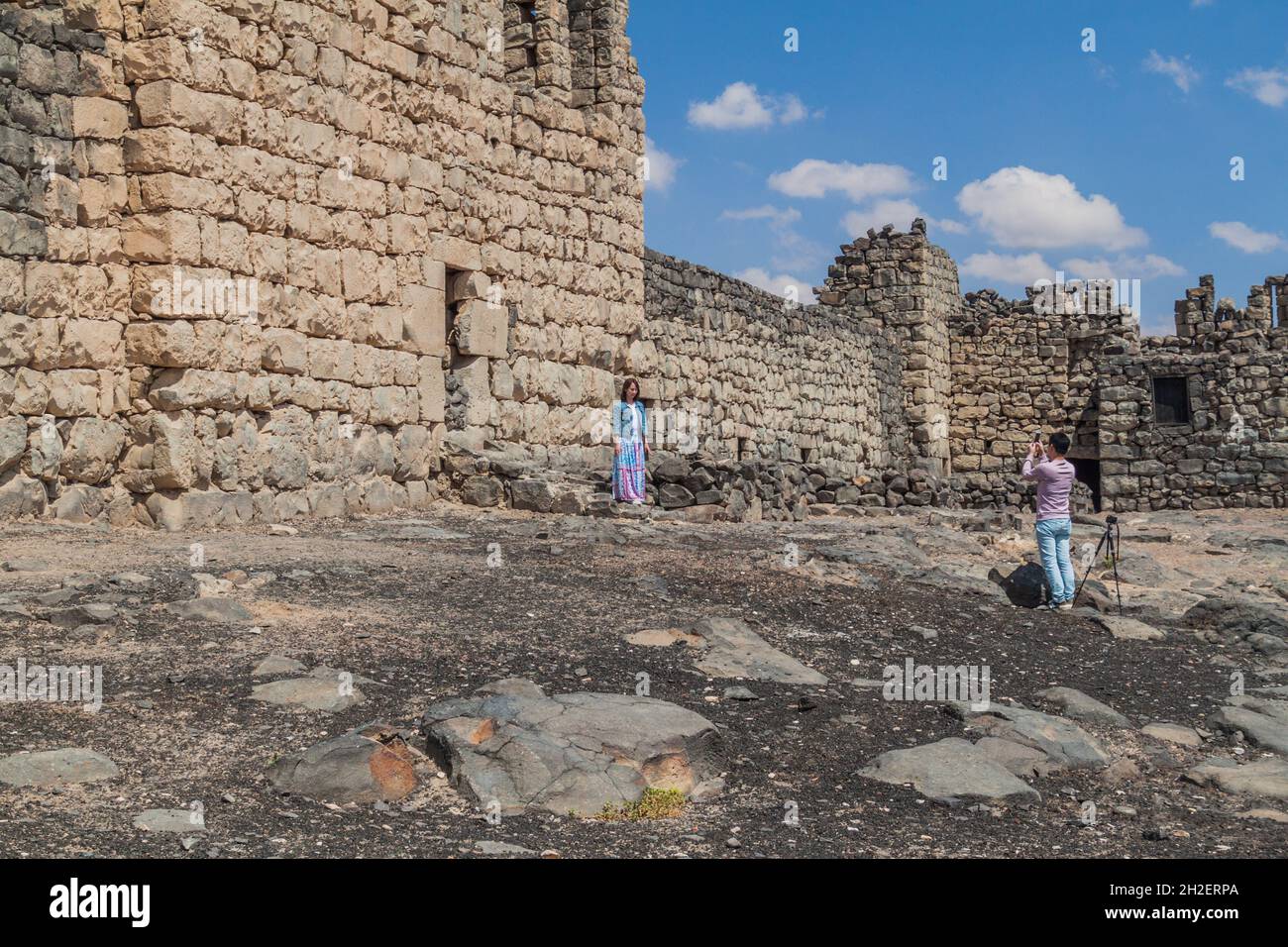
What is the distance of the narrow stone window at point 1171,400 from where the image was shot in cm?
2420

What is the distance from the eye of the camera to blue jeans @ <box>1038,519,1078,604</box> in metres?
9.18

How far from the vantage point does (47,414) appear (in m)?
8.34

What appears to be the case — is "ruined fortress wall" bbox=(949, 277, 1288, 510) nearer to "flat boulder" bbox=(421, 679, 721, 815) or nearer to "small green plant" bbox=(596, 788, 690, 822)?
"flat boulder" bbox=(421, 679, 721, 815)

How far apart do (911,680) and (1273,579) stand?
649 cm

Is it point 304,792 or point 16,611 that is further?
point 16,611

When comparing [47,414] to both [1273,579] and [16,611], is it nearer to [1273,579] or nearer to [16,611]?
[16,611]

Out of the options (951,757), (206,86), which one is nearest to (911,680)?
(951,757)

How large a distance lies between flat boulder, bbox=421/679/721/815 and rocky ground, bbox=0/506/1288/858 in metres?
0.01

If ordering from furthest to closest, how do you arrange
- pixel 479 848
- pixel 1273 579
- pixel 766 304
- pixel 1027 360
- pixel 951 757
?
pixel 1027 360, pixel 766 304, pixel 1273 579, pixel 951 757, pixel 479 848

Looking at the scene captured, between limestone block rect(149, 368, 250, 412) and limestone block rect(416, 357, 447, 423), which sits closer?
limestone block rect(149, 368, 250, 412)

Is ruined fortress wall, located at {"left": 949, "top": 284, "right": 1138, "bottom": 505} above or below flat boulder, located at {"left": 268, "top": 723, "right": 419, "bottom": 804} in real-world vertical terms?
above

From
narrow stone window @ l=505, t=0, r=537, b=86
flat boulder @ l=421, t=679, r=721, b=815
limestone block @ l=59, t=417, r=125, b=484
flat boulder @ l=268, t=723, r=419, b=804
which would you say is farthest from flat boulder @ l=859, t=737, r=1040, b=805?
narrow stone window @ l=505, t=0, r=537, b=86

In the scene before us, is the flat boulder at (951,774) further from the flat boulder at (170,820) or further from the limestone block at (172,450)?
the limestone block at (172,450)

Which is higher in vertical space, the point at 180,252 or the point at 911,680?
the point at 180,252
